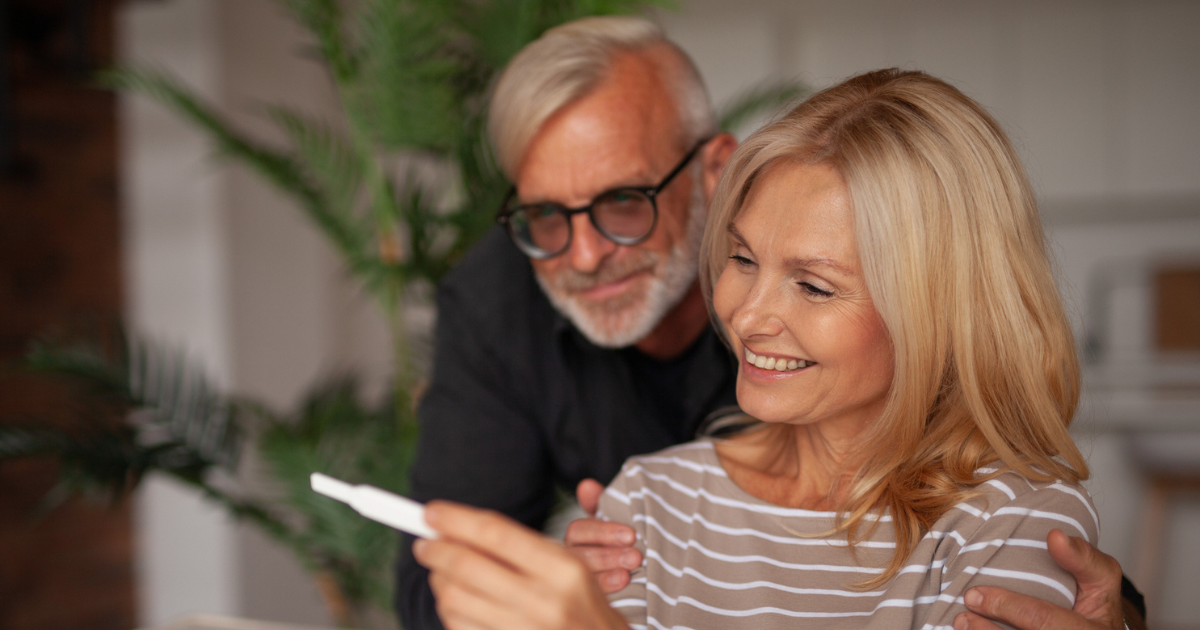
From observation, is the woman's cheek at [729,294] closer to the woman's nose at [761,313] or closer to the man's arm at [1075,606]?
the woman's nose at [761,313]

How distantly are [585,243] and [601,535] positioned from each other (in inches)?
18.7

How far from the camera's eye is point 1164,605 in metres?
3.75

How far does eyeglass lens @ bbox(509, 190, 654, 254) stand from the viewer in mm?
1418

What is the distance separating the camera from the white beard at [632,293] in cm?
149

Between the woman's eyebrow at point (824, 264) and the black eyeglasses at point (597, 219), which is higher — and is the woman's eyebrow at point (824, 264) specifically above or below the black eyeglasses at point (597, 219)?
above

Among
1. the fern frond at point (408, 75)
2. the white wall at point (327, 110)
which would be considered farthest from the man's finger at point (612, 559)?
the white wall at point (327, 110)

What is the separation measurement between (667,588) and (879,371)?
35 centimetres

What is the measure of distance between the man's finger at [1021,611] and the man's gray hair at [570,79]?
0.90m

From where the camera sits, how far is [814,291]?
958 millimetres

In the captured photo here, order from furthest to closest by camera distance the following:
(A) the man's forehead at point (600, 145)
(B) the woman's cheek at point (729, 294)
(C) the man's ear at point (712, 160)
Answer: (C) the man's ear at point (712, 160)
(A) the man's forehead at point (600, 145)
(B) the woman's cheek at point (729, 294)

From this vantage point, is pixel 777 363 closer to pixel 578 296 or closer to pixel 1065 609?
pixel 1065 609

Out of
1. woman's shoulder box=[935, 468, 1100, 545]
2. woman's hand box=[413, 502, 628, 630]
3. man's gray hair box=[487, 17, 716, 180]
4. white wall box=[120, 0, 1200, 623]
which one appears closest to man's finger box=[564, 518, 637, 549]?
woman's shoulder box=[935, 468, 1100, 545]

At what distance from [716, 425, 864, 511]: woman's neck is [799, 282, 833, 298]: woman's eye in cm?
20

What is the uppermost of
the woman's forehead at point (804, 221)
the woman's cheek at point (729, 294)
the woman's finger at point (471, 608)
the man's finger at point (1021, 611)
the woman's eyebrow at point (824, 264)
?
the woman's forehead at point (804, 221)
